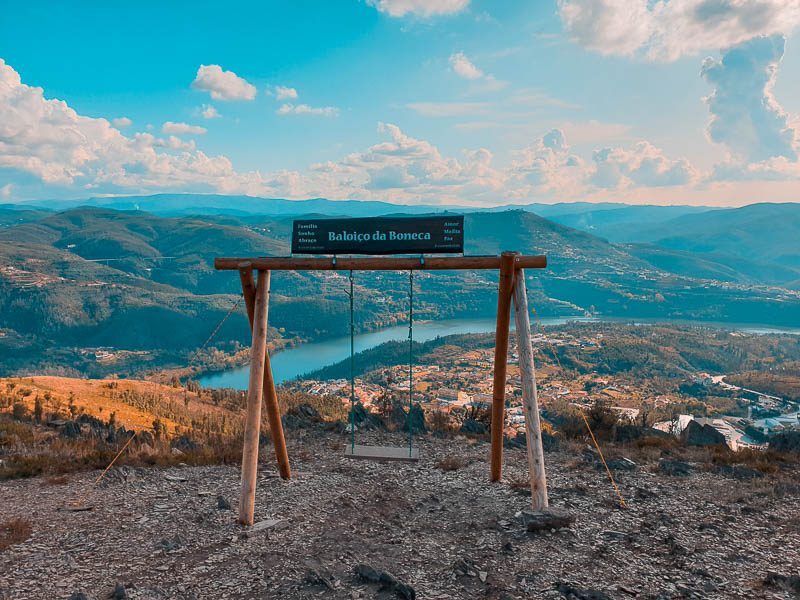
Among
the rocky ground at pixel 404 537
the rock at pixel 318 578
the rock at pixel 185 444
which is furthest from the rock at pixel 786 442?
the rock at pixel 185 444

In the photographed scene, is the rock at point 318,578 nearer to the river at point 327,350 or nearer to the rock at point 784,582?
the rock at point 784,582

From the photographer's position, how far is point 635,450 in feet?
40.6

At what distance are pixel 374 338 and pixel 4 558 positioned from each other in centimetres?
13043

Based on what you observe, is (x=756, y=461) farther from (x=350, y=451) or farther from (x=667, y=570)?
(x=350, y=451)

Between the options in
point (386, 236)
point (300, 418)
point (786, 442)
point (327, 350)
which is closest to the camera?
point (386, 236)

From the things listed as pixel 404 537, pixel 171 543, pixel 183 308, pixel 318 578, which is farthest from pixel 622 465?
pixel 183 308

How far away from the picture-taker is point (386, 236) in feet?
29.7

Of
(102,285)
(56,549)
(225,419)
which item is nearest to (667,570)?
(56,549)

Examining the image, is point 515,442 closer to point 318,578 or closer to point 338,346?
point 318,578

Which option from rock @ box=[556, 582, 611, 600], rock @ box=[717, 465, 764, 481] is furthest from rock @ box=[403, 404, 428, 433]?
rock @ box=[556, 582, 611, 600]

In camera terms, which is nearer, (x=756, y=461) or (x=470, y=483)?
(x=470, y=483)

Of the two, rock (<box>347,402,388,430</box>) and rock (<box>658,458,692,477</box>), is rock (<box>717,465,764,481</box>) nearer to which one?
rock (<box>658,458,692,477</box>)

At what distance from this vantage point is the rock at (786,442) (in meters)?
12.4

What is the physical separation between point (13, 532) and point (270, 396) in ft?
15.0
